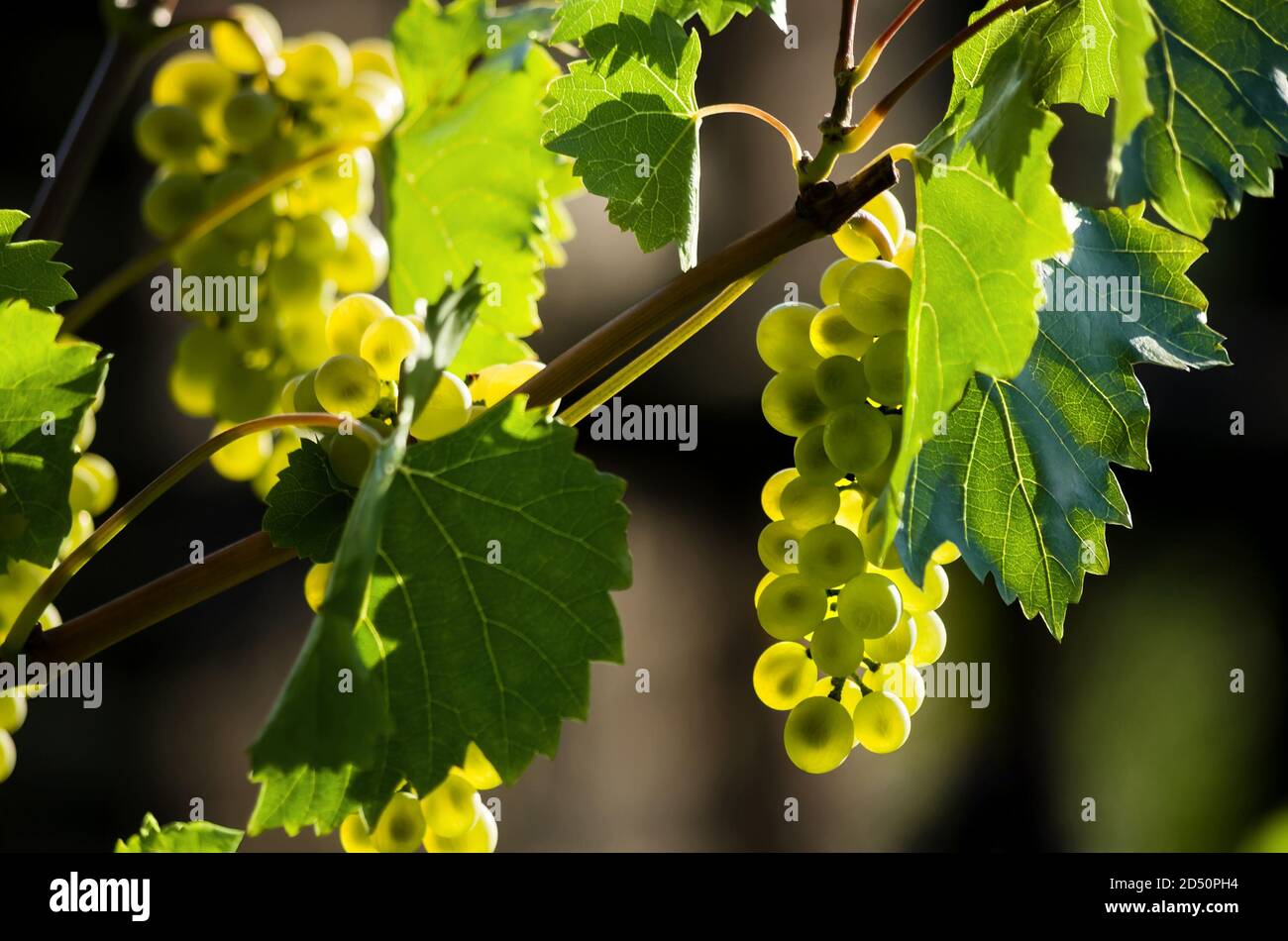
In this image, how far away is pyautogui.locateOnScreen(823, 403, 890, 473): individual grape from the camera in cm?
44

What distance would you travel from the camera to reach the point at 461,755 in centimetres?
40

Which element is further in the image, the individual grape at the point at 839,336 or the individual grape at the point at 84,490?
the individual grape at the point at 84,490

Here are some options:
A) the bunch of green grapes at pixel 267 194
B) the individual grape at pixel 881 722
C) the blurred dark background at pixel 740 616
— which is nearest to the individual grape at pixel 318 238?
the bunch of green grapes at pixel 267 194

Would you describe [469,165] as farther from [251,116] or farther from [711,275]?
[711,275]

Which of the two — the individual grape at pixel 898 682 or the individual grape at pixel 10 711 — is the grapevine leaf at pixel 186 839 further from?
the individual grape at pixel 898 682

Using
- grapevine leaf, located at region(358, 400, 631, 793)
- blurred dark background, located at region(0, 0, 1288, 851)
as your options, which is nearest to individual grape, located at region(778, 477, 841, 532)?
grapevine leaf, located at region(358, 400, 631, 793)

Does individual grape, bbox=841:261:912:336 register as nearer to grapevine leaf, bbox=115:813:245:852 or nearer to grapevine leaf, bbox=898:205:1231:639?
grapevine leaf, bbox=898:205:1231:639

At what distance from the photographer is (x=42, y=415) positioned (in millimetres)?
434

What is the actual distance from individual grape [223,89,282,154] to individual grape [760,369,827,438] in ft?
0.95

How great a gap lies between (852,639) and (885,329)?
0.39ft

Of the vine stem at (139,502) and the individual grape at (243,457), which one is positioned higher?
the individual grape at (243,457)

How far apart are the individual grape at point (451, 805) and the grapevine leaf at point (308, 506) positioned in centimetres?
10

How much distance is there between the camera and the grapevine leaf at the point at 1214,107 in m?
0.37

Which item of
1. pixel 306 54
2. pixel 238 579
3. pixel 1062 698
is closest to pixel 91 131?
pixel 306 54
